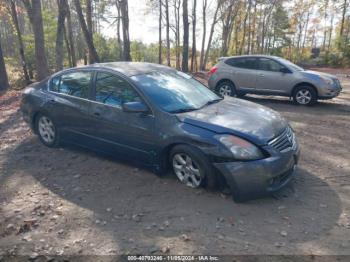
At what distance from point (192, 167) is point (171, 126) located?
612mm

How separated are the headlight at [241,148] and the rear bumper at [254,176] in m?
0.07

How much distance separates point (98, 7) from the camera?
2962cm

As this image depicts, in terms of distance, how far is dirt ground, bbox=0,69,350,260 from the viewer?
326cm

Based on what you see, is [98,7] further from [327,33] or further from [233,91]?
[327,33]

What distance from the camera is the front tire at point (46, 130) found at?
5715mm

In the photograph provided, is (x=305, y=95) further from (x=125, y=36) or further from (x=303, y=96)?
(x=125, y=36)

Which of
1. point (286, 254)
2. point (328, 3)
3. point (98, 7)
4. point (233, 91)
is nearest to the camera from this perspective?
point (286, 254)

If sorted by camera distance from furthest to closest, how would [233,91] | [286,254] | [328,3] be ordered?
[328,3] < [233,91] < [286,254]

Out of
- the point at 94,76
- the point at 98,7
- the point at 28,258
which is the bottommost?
the point at 28,258

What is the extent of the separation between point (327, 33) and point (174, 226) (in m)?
58.2

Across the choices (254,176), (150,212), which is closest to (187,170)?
(150,212)

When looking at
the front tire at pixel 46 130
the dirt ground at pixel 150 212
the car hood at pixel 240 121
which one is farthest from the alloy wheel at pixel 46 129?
the car hood at pixel 240 121

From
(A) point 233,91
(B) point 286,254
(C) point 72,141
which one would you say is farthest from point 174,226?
(A) point 233,91

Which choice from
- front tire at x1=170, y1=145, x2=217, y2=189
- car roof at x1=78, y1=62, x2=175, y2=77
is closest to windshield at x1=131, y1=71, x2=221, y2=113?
car roof at x1=78, y1=62, x2=175, y2=77
